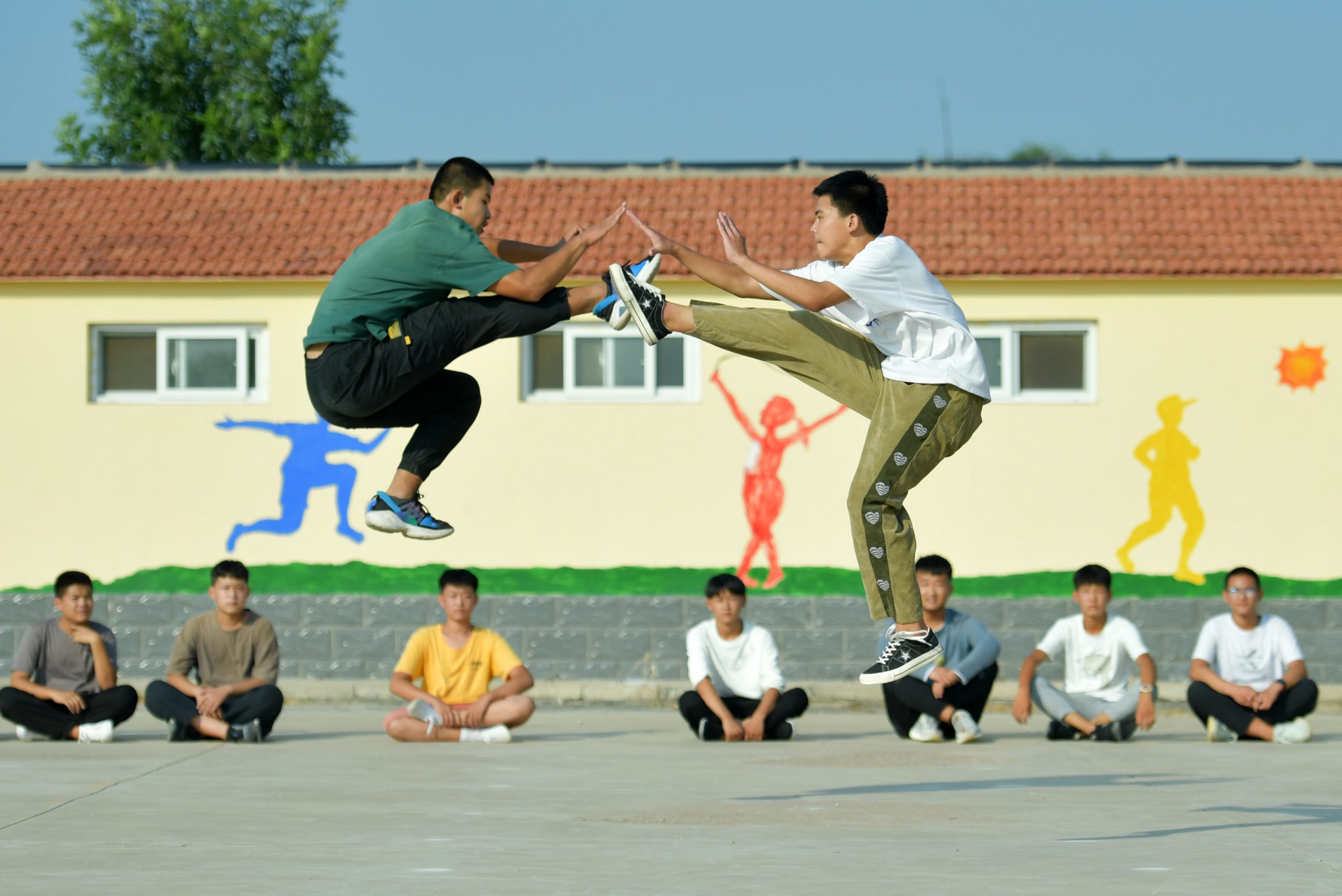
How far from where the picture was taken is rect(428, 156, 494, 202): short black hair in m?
6.93

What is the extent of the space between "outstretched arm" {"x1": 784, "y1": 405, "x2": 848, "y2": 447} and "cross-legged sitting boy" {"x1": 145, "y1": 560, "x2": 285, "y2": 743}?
4964 millimetres

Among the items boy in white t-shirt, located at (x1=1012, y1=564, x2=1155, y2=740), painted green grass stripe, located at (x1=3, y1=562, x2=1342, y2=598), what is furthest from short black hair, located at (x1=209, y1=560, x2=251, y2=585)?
boy in white t-shirt, located at (x1=1012, y1=564, x2=1155, y2=740)

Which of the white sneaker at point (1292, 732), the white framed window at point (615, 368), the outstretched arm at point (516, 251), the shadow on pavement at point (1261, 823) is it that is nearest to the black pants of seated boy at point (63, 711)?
the white framed window at point (615, 368)

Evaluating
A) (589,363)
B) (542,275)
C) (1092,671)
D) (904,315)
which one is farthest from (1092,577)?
(542,275)

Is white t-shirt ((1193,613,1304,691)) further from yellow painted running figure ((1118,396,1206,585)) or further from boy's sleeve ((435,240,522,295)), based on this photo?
boy's sleeve ((435,240,522,295))

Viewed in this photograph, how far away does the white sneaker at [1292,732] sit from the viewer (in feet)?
37.5

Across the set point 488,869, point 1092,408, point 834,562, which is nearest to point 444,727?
point 834,562

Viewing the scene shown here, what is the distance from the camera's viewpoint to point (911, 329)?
6.98 m

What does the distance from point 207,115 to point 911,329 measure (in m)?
22.0

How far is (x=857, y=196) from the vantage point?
22.8 feet

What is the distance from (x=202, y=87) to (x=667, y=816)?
2217 centimetres

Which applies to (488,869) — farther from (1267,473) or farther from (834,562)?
(1267,473)

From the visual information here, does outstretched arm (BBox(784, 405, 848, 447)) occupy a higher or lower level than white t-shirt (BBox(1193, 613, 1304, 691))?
higher

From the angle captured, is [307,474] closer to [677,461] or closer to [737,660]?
[677,461]
